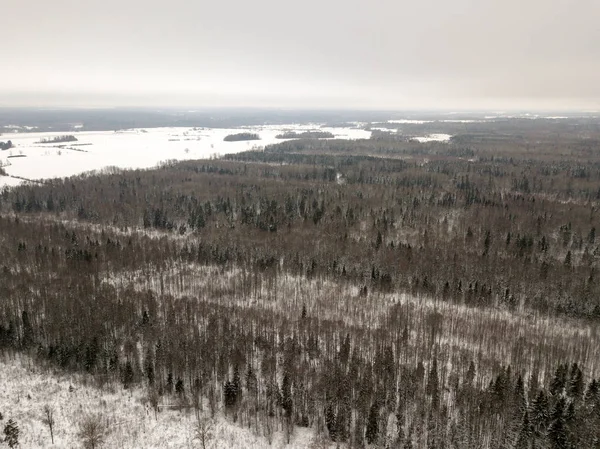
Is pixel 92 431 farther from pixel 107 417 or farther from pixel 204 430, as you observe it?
pixel 204 430

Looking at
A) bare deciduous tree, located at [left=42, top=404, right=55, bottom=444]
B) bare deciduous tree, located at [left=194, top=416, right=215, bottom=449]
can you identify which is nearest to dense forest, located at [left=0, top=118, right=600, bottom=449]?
bare deciduous tree, located at [left=194, top=416, right=215, bottom=449]

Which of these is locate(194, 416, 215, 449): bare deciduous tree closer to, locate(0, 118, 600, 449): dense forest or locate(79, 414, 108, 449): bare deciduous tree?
locate(0, 118, 600, 449): dense forest

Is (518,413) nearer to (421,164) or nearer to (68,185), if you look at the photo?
(68,185)

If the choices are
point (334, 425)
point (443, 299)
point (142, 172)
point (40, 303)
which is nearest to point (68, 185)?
point (142, 172)

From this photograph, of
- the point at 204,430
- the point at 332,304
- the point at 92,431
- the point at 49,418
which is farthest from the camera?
the point at 332,304

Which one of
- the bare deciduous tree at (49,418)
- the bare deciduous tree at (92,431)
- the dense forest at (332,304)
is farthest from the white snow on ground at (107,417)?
the dense forest at (332,304)

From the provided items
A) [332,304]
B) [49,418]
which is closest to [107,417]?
[49,418]

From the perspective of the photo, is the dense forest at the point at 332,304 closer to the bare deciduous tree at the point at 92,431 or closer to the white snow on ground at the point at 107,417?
the white snow on ground at the point at 107,417
